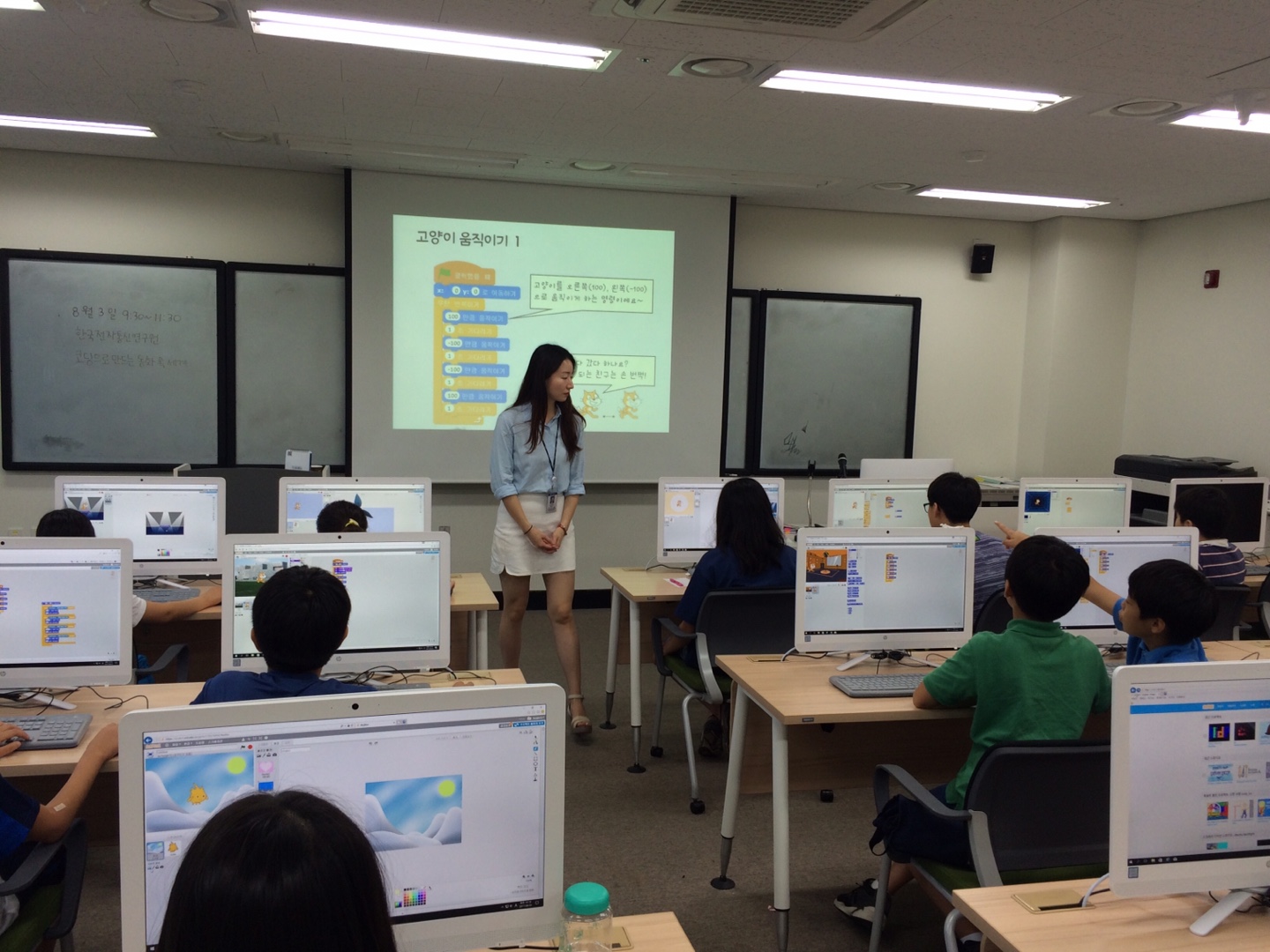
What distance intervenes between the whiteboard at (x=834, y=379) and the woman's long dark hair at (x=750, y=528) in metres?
3.24

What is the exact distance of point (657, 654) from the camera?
151 inches

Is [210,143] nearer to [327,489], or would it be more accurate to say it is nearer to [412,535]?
[327,489]

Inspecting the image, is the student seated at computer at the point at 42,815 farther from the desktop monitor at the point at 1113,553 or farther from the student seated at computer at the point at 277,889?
the desktop monitor at the point at 1113,553

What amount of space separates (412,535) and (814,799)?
203 cm

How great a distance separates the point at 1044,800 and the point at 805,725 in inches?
37.8

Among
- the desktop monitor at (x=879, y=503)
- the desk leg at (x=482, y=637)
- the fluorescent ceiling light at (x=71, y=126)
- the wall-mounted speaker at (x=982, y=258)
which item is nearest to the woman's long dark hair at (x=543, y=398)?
the desk leg at (x=482, y=637)

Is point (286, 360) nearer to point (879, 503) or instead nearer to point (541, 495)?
point (541, 495)

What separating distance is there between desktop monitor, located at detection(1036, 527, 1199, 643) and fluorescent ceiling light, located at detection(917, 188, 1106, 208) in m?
3.50

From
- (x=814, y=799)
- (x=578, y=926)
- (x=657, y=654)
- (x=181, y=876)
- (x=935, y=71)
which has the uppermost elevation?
(x=935, y=71)

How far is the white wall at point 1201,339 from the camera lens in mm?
6004

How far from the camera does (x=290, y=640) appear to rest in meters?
1.91

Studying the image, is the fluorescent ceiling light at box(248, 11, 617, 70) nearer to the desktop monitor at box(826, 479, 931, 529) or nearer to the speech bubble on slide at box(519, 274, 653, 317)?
the desktop monitor at box(826, 479, 931, 529)

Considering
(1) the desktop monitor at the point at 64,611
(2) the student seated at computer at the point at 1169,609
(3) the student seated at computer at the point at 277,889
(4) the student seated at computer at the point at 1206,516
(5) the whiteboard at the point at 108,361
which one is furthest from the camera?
(5) the whiteboard at the point at 108,361

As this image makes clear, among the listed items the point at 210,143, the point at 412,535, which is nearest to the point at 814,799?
the point at 412,535
